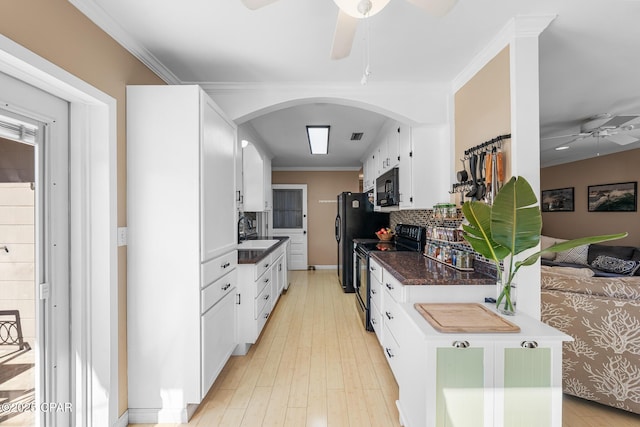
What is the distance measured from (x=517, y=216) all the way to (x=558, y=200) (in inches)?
244

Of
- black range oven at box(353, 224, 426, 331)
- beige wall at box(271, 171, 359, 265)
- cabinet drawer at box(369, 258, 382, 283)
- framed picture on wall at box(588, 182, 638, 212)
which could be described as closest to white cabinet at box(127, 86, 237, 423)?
cabinet drawer at box(369, 258, 382, 283)

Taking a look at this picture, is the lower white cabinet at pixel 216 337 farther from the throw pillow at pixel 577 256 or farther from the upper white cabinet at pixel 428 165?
the throw pillow at pixel 577 256

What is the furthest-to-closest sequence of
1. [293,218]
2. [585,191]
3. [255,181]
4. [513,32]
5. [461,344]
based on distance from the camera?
1. [293,218]
2. [585,191]
3. [255,181]
4. [513,32]
5. [461,344]

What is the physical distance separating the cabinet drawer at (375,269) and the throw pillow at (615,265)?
151 inches

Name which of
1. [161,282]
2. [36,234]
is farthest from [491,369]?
[36,234]

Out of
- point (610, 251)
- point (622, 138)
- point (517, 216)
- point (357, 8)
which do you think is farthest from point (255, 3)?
point (610, 251)

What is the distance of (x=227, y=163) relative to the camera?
2.31 meters

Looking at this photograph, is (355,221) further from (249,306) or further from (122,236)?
(122,236)

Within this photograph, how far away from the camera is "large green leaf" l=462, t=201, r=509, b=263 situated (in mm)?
1524

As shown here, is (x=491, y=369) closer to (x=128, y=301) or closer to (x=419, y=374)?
(x=419, y=374)

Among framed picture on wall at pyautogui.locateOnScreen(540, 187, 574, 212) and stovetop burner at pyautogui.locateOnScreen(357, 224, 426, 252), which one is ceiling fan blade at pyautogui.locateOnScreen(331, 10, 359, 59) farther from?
framed picture on wall at pyautogui.locateOnScreen(540, 187, 574, 212)

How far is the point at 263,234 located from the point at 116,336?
3786 millimetres

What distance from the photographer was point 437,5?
3.86 feet

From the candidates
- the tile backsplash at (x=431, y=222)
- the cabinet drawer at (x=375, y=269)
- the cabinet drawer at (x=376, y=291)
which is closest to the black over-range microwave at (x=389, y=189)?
the tile backsplash at (x=431, y=222)
